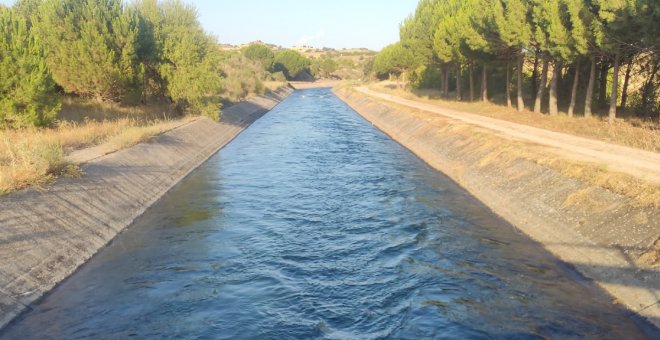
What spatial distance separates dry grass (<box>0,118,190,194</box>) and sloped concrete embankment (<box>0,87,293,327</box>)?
0.58 meters

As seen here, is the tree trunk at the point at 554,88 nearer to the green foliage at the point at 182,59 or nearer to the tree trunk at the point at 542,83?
the tree trunk at the point at 542,83

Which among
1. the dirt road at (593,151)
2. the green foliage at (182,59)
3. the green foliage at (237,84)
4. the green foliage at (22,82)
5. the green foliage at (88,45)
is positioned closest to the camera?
the dirt road at (593,151)

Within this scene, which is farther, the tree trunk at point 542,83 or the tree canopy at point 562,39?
the tree trunk at point 542,83

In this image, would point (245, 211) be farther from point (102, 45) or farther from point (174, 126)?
point (102, 45)

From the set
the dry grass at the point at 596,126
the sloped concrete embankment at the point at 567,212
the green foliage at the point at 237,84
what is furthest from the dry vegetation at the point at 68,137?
the dry grass at the point at 596,126

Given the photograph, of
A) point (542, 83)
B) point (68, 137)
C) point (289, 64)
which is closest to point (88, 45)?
point (68, 137)

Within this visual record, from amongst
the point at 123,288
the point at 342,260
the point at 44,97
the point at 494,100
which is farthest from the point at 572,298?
the point at 494,100

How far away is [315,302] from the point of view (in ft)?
44.5

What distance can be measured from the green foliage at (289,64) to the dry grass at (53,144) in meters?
128

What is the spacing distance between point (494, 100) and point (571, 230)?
142 feet

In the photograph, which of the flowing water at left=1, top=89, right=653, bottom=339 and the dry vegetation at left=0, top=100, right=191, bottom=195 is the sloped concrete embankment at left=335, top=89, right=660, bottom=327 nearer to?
the flowing water at left=1, top=89, right=653, bottom=339

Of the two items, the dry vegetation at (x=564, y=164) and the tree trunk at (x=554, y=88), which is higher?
the tree trunk at (x=554, y=88)

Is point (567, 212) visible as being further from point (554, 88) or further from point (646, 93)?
point (554, 88)

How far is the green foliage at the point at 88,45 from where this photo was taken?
126ft
